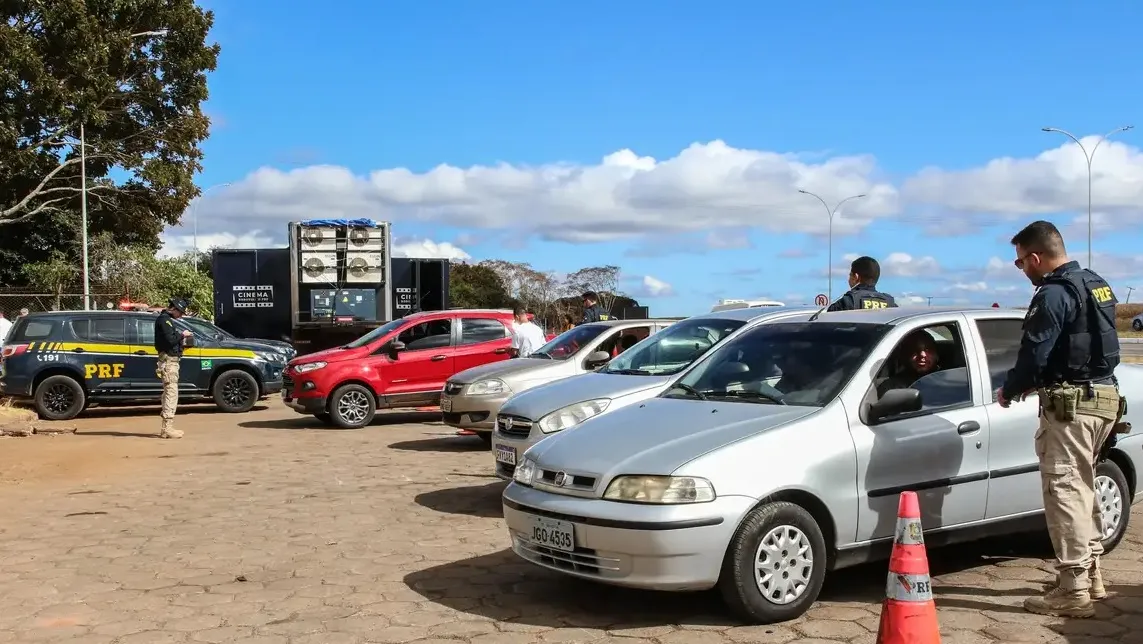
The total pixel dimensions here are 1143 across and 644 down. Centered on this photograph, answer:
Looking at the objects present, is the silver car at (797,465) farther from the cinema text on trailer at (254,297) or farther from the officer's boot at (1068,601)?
the cinema text on trailer at (254,297)

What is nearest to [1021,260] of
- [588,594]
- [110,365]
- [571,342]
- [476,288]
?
[588,594]

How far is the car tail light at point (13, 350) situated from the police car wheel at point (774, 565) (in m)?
15.3

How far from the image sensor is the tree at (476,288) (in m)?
77.9

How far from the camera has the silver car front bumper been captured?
4844 mm

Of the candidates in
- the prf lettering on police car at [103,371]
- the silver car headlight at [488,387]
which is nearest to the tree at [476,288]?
the prf lettering on police car at [103,371]

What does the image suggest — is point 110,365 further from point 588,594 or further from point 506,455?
point 588,594

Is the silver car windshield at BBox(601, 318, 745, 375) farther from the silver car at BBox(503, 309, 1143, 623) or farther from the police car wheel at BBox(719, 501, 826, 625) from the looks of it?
→ the police car wheel at BBox(719, 501, 826, 625)

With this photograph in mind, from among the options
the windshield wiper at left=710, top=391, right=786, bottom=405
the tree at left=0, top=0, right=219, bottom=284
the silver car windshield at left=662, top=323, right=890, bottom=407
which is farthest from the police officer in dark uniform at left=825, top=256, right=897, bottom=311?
the tree at left=0, top=0, right=219, bottom=284

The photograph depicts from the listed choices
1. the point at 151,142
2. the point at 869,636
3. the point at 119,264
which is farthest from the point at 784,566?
the point at 119,264

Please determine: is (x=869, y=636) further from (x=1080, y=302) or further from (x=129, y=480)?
(x=129, y=480)

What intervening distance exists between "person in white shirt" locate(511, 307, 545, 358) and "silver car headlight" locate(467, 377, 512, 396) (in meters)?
3.48

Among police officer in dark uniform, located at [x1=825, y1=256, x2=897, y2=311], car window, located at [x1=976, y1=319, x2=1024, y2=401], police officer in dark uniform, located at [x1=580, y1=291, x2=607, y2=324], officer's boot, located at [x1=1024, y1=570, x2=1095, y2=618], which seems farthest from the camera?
police officer in dark uniform, located at [x1=580, y1=291, x2=607, y2=324]

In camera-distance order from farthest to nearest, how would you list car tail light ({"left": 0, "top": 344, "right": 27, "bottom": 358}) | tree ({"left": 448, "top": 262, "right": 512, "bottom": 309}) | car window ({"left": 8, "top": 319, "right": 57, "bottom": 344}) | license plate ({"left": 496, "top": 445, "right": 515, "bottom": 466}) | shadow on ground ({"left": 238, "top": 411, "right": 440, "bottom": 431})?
tree ({"left": 448, "top": 262, "right": 512, "bottom": 309}) < car window ({"left": 8, "top": 319, "right": 57, "bottom": 344}) < car tail light ({"left": 0, "top": 344, "right": 27, "bottom": 358}) < shadow on ground ({"left": 238, "top": 411, "right": 440, "bottom": 431}) < license plate ({"left": 496, "top": 445, "right": 515, "bottom": 466})

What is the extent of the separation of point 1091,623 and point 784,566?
152 cm
